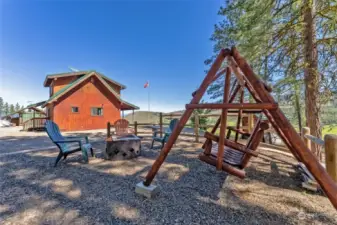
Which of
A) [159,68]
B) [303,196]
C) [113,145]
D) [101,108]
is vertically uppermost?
[159,68]

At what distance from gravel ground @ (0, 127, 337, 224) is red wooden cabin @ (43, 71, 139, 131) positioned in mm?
10156

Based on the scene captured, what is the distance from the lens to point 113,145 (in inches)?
178

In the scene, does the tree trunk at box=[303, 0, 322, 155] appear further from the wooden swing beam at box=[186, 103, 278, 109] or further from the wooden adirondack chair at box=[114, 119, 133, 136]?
the wooden adirondack chair at box=[114, 119, 133, 136]

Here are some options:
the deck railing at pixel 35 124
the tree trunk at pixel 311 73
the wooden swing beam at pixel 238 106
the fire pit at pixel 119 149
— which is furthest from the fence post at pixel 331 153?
the deck railing at pixel 35 124

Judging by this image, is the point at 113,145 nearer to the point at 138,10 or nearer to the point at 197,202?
the point at 197,202

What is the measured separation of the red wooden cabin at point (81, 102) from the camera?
12.8 metres

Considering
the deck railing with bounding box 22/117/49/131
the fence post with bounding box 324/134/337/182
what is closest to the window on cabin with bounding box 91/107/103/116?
the deck railing with bounding box 22/117/49/131

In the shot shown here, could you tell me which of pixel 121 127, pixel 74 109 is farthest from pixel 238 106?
pixel 74 109

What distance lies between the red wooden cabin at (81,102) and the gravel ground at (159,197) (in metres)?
10.2

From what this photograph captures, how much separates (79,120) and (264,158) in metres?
13.8

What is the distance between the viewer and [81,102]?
13.8m

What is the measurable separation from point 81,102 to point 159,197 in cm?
1376

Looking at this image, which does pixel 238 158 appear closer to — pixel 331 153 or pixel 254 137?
pixel 254 137

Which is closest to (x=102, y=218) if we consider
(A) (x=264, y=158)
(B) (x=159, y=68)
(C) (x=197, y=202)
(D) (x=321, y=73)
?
(C) (x=197, y=202)
